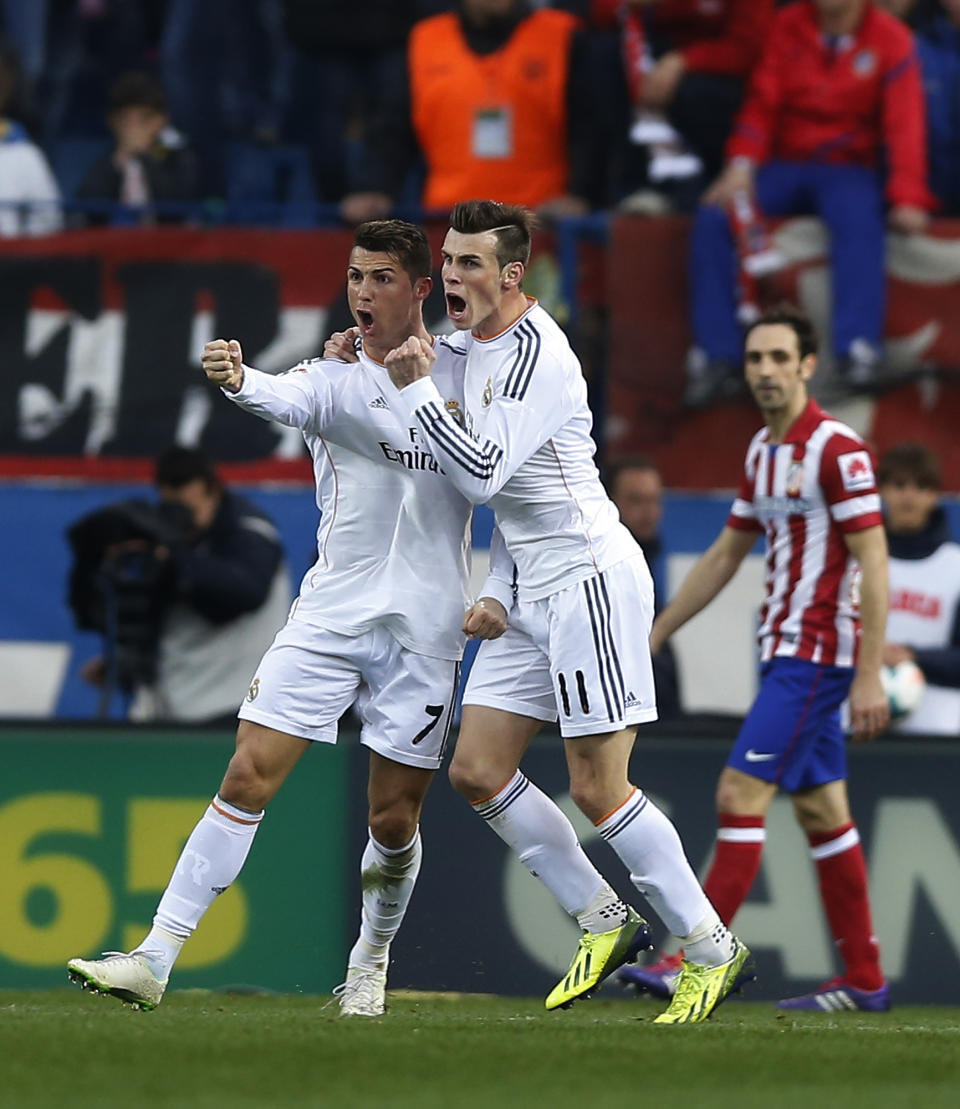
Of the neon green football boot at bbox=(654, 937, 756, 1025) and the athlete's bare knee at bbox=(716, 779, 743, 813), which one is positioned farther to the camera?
the athlete's bare knee at bbox=(716, 779, 743, 813)

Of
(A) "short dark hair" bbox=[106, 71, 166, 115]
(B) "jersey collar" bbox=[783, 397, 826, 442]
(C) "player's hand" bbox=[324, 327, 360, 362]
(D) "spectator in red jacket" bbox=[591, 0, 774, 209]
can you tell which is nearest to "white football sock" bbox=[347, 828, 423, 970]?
(C) "player's hand" bbox=[324, 327, 360, 362]

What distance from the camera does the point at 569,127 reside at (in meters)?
10.2

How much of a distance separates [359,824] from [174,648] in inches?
56.5

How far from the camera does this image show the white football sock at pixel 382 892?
20.6 ft

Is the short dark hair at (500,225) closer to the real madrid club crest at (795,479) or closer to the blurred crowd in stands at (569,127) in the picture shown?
the real madrid club crest at (795,479)

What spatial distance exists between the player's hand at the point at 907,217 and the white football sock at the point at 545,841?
4.52 m

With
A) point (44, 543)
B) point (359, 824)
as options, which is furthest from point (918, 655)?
point (44, 543)

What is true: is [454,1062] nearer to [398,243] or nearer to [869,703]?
[398,243]

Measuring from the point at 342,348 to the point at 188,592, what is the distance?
2755 mm

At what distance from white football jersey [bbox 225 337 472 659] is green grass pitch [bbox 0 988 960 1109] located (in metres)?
1.13

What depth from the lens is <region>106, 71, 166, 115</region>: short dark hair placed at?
1044 centimetres

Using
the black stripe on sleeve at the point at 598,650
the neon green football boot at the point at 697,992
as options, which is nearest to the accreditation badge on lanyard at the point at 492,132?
Result: the black stripe on sleeve at the point at 598,650

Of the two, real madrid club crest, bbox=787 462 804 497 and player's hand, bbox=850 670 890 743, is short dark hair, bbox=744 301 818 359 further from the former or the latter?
player's hand, bbox=850 670 890 743

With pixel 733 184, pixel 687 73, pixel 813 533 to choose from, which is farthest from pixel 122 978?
pixel 687 73
